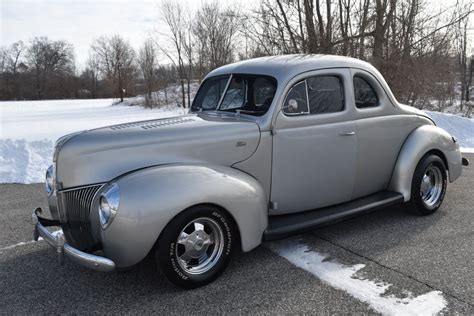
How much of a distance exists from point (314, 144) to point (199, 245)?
5.22ft

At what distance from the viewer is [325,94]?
423cm

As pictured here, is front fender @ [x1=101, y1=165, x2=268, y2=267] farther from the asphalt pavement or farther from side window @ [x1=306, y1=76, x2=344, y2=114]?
side window @ [x1=306, y1=76, x2=344, y2=114]

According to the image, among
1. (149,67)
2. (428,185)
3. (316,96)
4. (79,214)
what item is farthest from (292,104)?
(149,67)

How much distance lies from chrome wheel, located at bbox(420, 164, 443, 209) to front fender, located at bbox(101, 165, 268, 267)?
285 cm

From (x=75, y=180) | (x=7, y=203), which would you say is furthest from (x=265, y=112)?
(x=7, y=203)

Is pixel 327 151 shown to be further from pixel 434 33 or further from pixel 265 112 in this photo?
pixel 434 33

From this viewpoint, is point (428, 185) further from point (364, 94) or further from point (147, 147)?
point (147, 147)

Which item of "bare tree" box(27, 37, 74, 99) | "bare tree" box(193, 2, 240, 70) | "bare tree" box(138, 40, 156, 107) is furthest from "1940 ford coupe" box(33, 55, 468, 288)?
"bare tree" box(27, 37, 74, 99)

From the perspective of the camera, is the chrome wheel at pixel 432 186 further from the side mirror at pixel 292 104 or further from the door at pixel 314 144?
the side mirror at pixel 292 104

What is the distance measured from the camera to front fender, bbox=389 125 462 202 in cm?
472

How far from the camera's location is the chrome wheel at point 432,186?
199 inches

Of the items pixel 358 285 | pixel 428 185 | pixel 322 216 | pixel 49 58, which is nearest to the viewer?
pixel 358 285

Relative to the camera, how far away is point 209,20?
2630cm

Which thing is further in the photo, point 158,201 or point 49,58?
point 49,58
